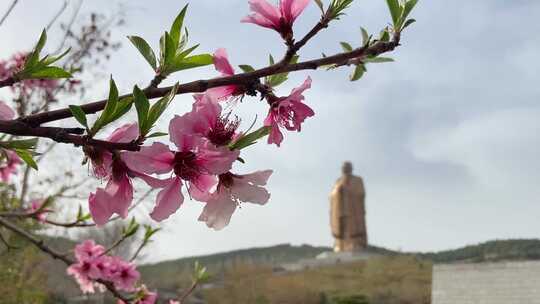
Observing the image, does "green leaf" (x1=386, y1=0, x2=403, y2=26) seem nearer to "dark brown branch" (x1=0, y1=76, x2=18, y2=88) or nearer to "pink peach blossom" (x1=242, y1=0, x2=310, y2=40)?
"pink peach blossom" (x1=242, y1=0, x2=310, y2=40)

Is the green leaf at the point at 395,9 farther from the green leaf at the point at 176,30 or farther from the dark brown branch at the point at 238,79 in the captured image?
the green leaf at the point at 176,30

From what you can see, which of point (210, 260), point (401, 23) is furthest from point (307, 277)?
point (401, 23)

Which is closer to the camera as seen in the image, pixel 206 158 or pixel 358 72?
pixel 206 158

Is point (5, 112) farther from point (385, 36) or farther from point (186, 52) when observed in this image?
point (385, 36)

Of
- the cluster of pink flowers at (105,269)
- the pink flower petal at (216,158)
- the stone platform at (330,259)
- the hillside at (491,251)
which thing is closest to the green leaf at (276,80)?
the pink flower petal at (216,158)

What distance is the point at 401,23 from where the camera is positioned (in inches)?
28.0

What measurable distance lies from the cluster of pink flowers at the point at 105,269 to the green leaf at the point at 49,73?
140 centimetres

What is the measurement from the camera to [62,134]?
57 cm

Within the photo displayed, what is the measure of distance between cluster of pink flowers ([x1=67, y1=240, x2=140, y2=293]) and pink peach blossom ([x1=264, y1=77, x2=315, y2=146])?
1.39m

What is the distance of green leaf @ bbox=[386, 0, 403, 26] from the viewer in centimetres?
71

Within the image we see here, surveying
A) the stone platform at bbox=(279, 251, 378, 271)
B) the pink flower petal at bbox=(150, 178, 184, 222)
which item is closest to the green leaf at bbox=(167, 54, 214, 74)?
the pink flower petal at bbox=(150, 178, 184, 222)

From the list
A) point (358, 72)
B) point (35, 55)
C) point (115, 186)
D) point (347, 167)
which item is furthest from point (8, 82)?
point (347, 167)

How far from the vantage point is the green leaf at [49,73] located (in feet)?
2.17

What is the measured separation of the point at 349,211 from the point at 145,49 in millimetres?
15144
